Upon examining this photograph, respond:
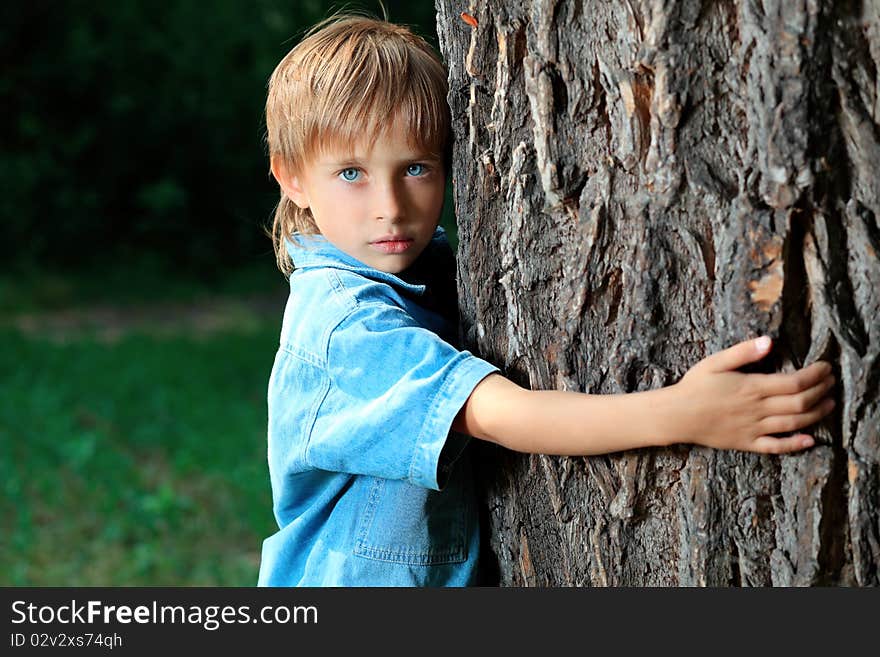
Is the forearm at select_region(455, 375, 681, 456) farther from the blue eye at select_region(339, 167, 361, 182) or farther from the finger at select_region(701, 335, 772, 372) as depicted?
the blue eye at select_region(339, 167, 361, 182)

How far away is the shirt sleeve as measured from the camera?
65.2 inches

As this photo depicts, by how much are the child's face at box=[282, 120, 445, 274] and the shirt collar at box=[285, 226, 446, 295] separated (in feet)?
0.05

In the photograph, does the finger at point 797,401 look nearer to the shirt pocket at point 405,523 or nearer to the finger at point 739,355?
the finger at point 739,355

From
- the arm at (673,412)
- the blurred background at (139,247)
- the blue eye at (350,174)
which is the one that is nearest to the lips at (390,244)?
the blue eye at (350,174)

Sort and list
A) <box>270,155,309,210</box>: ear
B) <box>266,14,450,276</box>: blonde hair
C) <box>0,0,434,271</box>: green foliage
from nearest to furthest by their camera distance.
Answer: <box>266,14,450,276</box>: blonde hair → <box>270,155,309,210</box>: ear → <box>0,0,434,271</box>: green foliage

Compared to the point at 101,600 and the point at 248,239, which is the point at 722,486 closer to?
the point at 101,600

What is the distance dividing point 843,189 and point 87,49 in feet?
33.9

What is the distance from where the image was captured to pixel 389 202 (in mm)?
1833

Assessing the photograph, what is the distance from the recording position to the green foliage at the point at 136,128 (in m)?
10.4

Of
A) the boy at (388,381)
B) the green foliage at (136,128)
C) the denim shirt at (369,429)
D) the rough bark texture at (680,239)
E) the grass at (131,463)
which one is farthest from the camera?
the green foliage at (136,128)

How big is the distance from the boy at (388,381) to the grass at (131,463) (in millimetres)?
2624

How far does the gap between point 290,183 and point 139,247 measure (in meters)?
9.73

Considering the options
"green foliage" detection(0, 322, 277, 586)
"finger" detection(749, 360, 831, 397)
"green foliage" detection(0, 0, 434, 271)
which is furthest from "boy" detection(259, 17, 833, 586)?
"green foliage" detection(0, 0, 434, 271)

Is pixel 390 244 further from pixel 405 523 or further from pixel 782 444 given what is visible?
pixel 782 444
